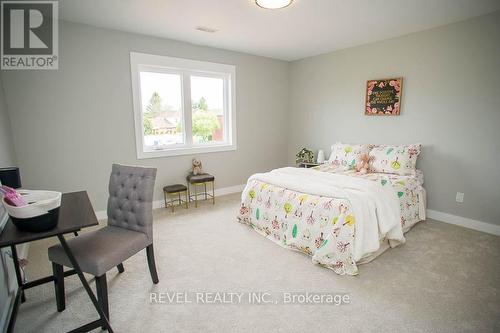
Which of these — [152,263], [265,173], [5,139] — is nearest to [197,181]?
[265,173]

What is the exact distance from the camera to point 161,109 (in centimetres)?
405

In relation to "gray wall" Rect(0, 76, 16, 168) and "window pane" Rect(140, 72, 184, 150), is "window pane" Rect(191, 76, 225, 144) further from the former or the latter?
"gray wall" Rect(0, 76, 16, 168)

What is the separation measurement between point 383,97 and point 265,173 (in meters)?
2.16

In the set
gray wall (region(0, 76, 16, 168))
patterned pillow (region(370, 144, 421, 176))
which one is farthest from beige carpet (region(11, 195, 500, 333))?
gray wall (region(0, 76, 16, 168))

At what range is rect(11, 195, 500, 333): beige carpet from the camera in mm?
1778

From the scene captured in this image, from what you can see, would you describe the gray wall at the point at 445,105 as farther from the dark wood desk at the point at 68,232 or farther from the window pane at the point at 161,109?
the dark wood desk at the point at 68,232

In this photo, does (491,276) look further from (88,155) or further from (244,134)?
(88,155)

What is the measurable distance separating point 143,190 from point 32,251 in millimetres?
1724

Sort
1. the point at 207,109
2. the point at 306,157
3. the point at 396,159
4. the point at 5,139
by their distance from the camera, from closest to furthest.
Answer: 1. the point at 5,139
2. the point at 396,159
3. the point at 207,109
4. the point at 306,157

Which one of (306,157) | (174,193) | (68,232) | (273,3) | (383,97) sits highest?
(273,3)

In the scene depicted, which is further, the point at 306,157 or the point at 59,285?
the point at 306,157

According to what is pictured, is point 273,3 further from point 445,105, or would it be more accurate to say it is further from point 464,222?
point 464,222

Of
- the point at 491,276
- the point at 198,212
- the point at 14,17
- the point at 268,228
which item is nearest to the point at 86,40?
the point at 14,17

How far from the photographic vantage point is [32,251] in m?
2.74
